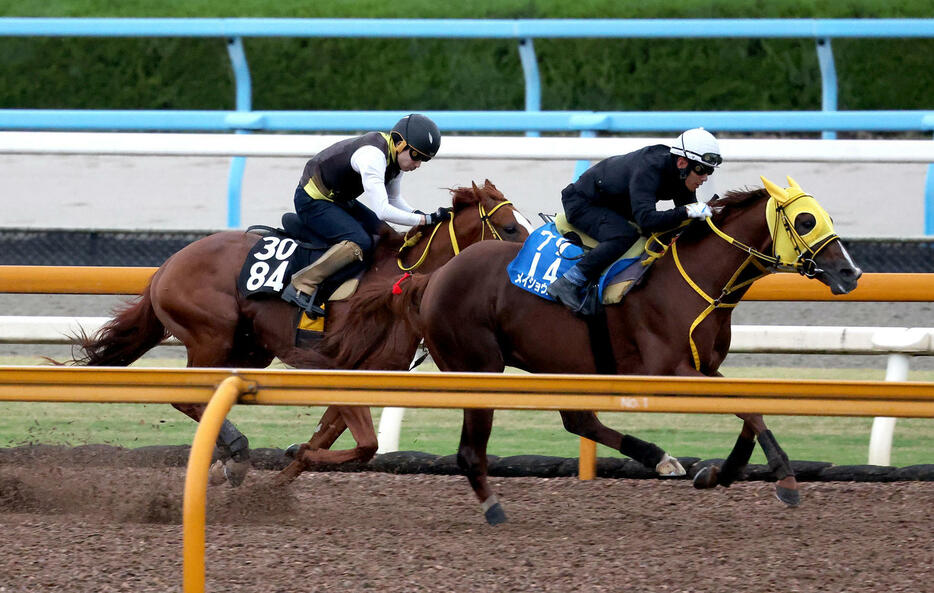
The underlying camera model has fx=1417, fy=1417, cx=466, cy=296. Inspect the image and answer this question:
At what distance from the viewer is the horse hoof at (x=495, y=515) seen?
493cm

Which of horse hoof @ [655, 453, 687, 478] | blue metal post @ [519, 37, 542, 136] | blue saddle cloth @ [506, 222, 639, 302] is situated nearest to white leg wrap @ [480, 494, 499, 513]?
horse hoof @ [655, 453, 687, 478]

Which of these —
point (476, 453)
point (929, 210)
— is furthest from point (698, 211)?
point (929, 210)

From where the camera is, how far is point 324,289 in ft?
19.5

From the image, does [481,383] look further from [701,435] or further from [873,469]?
[701,435]

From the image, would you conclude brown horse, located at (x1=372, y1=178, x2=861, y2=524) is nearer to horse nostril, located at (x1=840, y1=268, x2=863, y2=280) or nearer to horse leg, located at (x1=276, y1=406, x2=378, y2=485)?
horse nostril, located at (x1=840, y1=268, x2=863, y2=280)

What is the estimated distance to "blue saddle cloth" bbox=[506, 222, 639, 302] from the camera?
5.36m

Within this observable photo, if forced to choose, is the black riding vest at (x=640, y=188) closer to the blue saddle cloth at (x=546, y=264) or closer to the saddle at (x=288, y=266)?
the blue saddle cloth at (x=546, y=264)

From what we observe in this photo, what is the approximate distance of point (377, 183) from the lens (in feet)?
19.1

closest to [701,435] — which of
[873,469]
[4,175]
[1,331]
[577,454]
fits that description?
[577,454]

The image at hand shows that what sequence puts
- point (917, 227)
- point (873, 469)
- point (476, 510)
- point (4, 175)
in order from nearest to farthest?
point (476, 510), point (873, 469), point (917, 227), point (4, 175)

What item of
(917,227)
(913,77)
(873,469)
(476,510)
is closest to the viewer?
(476,510)

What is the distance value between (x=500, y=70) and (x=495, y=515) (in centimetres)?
955

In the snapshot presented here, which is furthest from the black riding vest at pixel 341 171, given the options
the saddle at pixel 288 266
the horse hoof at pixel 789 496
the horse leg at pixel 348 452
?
the horse hoof at pixel 789 496

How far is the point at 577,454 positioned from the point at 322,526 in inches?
73.7
